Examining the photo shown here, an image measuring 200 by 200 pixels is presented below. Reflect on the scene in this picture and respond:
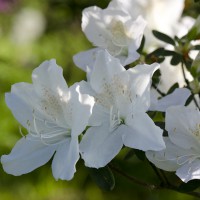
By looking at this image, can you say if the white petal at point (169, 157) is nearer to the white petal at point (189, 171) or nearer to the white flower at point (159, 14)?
the white petal at point (189, 171)

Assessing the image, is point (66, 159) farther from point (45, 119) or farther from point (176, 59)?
point (176, 59)

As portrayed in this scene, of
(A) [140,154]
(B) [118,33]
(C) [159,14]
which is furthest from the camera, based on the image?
(C) [159,14]

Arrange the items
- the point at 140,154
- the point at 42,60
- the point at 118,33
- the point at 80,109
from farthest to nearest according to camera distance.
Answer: the point at 42,60 < the point at 118,33 < the point at 140,154 < the point at 80,109

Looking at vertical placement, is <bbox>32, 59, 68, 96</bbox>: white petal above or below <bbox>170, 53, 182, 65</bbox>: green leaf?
above

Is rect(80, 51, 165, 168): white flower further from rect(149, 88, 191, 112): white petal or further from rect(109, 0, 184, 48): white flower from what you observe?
rect(109, 0, 184, 48): white flower

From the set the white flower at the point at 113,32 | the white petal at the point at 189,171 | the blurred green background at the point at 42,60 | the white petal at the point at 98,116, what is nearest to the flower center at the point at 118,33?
the white flower at the point at 113,32

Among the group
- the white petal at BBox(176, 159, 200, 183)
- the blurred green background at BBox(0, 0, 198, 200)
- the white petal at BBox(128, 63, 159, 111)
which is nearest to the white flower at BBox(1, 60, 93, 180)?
the white petal at BBox(128, 63, 159, 111)

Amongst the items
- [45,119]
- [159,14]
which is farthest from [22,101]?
[159,14]
